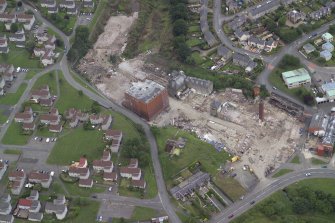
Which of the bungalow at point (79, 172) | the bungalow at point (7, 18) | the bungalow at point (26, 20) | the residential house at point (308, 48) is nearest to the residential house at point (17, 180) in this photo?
the bungalow at point (79, 172)

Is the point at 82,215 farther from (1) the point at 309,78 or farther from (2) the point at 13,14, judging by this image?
(2) the point at 13,14

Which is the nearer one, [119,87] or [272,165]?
[272,165]

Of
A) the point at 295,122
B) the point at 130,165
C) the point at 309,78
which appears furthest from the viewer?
the point at 309,78

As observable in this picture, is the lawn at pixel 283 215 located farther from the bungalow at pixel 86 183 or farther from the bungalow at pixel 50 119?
the bungalow at pixel 50 119

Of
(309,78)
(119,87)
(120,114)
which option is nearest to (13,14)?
(119,87)

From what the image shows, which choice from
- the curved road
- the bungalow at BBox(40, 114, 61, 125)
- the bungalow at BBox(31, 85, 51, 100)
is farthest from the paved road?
the bungalow at BBox(31, 85, 51, 100)
